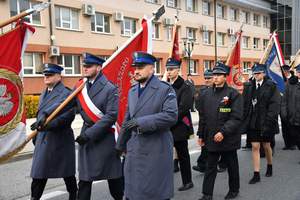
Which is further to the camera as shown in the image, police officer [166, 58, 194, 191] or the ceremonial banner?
the ceremonial banner

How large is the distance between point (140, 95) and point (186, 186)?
2570 mm

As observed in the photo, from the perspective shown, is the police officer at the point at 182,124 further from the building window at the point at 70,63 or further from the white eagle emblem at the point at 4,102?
the building window at the point at 70,63

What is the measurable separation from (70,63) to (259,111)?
1939 cm

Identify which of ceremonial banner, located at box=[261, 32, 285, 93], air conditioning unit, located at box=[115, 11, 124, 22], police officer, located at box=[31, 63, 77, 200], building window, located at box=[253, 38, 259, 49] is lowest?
police officer, located at box=[31, 63, 77, 200]

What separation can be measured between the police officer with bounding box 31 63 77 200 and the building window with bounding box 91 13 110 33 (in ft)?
71.5

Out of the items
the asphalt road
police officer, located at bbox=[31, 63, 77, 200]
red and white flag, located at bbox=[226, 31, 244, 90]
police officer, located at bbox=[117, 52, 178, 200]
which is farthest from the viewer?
red and white flag, located at bbox=[226, 31, 244, 90]

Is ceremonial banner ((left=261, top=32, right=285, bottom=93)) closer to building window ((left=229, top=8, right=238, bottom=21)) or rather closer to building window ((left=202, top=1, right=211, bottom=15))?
building window ((left=202, top=1, right=211, bottom=15))

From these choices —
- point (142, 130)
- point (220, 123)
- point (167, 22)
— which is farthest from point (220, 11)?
point (142, 130)

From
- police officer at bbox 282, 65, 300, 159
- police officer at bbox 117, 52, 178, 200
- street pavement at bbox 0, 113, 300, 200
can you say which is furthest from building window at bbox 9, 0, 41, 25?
police officer at bbox 117, 52, 178, 200

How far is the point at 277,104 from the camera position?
6.58 meters

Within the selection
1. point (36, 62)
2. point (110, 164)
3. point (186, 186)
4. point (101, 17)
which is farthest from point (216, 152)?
point (101, 17)

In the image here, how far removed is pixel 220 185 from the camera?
649 cm

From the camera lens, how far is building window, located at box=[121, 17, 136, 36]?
28703 mm

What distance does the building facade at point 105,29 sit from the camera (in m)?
22.7
